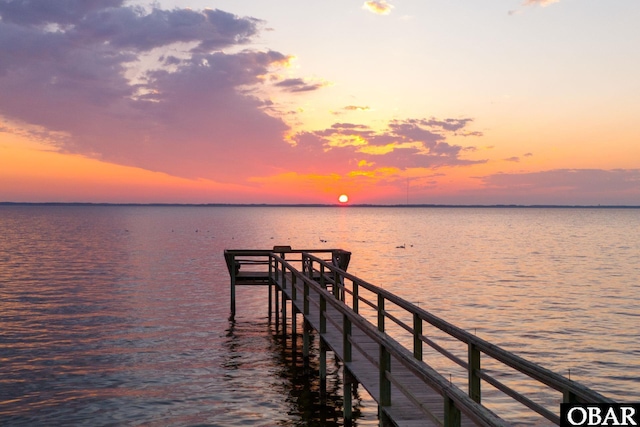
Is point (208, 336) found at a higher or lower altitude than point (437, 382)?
lower

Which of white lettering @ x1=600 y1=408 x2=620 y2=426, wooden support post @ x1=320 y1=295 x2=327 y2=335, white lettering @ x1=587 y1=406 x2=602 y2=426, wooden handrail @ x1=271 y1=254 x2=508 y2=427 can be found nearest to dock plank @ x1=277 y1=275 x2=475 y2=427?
wooden support post @ x1=320 y1=295 x2=327 y2=335

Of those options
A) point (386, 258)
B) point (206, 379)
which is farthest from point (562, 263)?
point (206, 379)

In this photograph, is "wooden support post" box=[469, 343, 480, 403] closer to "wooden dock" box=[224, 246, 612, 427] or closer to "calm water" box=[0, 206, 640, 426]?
"wooden dock" box=[224, 246, 612, 427]

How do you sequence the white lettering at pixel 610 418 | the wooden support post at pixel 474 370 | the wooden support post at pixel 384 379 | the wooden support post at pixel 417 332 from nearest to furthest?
the white lettering at pixel 610 418 → the wooden support post at pixel 474 370 → the wooden support post at pixel 384 379 → the wooden support post at pixel 417 332

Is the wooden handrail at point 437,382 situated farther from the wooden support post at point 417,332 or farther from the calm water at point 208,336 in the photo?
the calm water at point 208,336

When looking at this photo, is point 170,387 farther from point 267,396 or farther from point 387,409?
point 387,409

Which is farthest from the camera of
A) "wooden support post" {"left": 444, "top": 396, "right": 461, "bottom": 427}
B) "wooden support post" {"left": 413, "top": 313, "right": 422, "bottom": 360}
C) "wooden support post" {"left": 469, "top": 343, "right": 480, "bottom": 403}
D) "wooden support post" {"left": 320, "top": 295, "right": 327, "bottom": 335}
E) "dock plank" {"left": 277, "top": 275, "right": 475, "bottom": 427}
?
"wooden support post" {"left": 320, "top": 295, "right": 327, "bottom": 335}

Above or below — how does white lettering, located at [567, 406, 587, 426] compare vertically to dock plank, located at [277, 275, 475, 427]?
above

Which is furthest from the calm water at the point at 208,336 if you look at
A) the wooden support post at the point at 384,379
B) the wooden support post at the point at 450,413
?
the wooden support post at the point at 450,413

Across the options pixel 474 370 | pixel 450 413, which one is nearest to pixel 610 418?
pixel 450 413

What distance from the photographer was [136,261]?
5206 centimetres

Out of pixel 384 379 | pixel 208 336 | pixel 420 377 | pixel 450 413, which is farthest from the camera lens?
pixel 208 336

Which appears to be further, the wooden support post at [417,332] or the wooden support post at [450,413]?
the wooden support post at [417,332]

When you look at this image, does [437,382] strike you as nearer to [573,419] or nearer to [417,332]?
[573,419]
